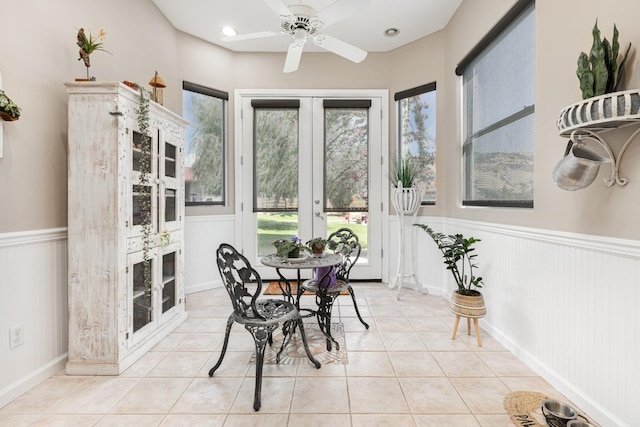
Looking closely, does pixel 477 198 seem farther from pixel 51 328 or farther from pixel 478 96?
pixel 51 328

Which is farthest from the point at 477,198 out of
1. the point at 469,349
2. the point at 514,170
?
the point at 469,349

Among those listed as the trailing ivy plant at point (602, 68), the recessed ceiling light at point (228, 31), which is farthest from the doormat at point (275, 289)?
the recessed ceiling light at point (228, 31)

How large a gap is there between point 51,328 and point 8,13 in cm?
198

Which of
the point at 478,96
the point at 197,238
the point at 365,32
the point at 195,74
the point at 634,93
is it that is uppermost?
the point at 365,32

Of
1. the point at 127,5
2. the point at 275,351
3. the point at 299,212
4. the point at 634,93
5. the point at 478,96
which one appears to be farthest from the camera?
the point at 299,212

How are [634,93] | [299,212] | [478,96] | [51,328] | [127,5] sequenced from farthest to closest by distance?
[299,212]
[478,96]
[127,5]
[51,328]
[634,93]

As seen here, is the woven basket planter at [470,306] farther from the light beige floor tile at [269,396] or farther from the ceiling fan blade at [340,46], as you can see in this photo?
the ceiling fan blade at [340,46]

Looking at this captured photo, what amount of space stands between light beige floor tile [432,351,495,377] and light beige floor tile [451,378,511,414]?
7 cm

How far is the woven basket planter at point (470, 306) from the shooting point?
2395 mm

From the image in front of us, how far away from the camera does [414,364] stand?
2.18m

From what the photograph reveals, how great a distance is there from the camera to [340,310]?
328cm

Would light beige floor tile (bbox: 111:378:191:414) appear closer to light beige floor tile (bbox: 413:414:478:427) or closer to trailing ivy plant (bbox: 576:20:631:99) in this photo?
light beige floor tile (bbox: 413:414:478:427)

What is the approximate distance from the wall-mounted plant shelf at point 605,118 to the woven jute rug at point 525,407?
49.1 inches

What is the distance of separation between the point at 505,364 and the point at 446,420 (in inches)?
33.8
